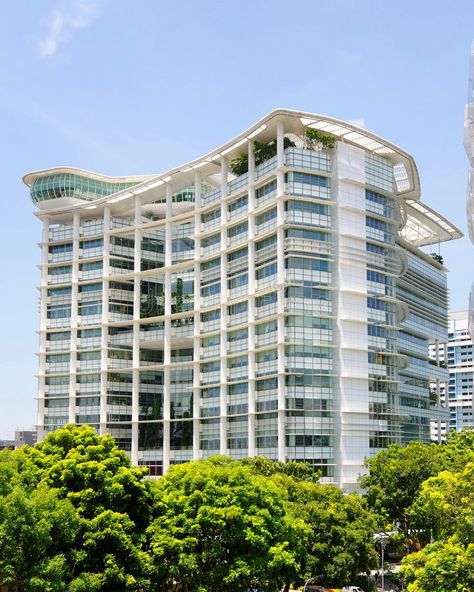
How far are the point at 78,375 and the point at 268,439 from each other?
2710 cm

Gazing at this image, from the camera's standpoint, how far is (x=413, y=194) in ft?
244

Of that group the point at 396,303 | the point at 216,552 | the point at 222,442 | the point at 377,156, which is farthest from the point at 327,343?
the point at 216,552

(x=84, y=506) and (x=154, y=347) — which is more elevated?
(x=154, y=347)

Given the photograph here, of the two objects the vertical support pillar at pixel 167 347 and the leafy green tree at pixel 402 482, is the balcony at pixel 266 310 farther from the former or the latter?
the leafy green tree at pixel 402 482

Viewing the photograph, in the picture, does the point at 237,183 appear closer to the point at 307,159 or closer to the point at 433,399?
the point at 307,159

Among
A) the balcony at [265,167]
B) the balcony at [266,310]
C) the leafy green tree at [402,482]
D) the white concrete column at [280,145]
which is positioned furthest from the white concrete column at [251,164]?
the leafy green tree at [402,482]

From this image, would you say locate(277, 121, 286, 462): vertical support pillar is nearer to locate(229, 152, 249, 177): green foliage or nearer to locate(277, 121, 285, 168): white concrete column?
locate(277, 121, 285, 168): white concrete column

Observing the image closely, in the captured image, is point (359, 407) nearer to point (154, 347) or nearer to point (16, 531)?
point (154, 347)

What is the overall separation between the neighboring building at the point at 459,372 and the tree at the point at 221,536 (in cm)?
15198

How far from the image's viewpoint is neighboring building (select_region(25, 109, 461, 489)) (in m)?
62.6

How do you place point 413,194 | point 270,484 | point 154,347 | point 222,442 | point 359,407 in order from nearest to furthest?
1. point 270,484
2. point 359,407
3. point 222,442
4. point 413,194
5. point 154,347

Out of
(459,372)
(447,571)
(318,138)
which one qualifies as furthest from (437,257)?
(459,372)

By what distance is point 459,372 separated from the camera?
627 feet

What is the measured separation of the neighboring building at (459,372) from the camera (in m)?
183
